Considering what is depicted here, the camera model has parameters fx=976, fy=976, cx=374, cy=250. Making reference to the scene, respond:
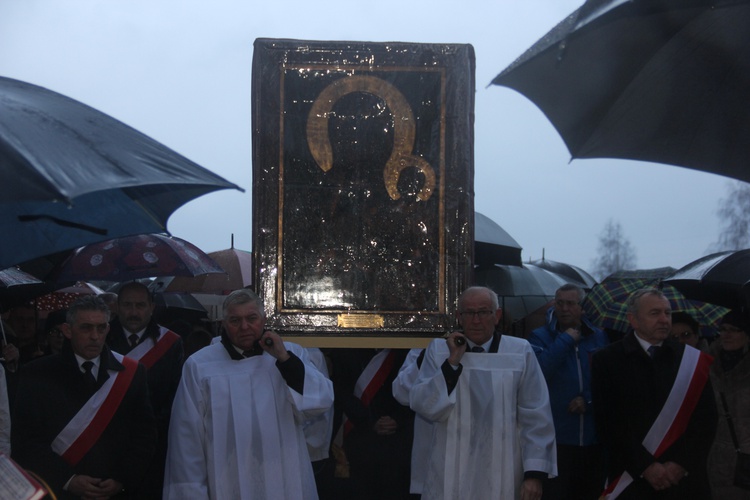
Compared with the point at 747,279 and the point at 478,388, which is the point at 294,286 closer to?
the point at 478,388

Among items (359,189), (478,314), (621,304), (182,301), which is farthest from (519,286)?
(478,314)

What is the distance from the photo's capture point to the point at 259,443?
18.1ft

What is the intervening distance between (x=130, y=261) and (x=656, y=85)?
5005mm

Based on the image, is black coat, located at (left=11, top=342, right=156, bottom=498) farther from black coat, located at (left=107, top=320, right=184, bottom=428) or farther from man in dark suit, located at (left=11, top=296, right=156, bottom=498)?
black coat, located at (left=107, top=320, right=184, bottom=428)

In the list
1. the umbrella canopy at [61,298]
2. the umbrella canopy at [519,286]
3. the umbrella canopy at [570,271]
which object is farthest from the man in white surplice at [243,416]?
the umbrella canopy at [570,271]

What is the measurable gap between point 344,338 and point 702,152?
8.56 ft

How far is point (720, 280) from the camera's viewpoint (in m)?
7.01

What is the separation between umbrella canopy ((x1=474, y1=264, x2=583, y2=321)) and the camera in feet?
41.1

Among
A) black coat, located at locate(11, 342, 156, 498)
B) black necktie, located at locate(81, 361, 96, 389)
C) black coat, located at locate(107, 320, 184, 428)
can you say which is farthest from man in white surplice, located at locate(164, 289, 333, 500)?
black coat, located at locate(107, 320, 184, 428)

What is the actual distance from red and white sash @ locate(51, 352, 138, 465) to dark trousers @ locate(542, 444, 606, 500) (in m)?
3.22

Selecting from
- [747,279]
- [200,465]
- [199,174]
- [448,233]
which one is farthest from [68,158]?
[747,279]

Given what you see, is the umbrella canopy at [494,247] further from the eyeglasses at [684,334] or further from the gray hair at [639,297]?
the gray hair at [639,297]

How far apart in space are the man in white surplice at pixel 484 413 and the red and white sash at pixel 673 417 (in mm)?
546

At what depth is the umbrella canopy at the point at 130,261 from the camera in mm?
8125
